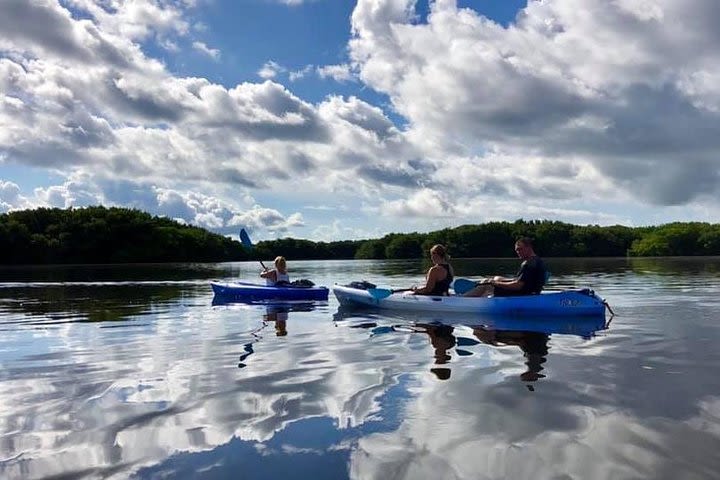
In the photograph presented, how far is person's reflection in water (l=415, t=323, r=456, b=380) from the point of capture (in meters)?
8.10

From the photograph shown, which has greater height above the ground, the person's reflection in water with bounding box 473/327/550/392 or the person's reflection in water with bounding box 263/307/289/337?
the person's reflection in water with bounding box 263/307/289/337

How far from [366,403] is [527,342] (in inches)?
196

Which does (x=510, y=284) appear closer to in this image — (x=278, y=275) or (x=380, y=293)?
(x=380, y=293)

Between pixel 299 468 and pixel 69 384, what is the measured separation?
4.38 m

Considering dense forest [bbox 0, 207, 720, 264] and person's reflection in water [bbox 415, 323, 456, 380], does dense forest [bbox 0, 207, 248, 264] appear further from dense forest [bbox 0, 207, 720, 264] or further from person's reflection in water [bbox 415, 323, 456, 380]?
person's reflection in water [bbox 415, 323, 456, 380]

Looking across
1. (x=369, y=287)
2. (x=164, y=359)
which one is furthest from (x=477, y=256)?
(x=164, y=359)

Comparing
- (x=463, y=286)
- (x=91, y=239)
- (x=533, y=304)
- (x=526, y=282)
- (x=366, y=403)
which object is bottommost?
(x=366, y=403)

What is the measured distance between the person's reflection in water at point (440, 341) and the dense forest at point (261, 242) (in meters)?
54.2

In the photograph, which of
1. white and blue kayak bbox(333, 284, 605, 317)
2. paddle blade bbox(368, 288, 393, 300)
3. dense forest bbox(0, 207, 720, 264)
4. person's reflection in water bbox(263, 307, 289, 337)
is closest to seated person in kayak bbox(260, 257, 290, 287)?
person's reflection in water bbox(263, 307, 289, 337)

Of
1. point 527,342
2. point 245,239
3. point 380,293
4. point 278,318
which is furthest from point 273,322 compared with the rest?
point 245,239

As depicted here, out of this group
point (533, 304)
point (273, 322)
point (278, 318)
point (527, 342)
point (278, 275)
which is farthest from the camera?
point (278, 275)

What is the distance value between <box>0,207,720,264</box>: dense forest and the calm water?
56005 millimetres

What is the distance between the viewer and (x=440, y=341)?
35.6 ft

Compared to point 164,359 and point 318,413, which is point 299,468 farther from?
point 164,359
